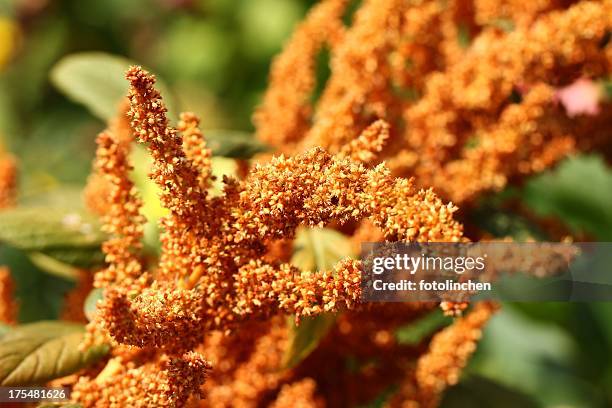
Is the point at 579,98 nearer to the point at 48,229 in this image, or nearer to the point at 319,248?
the point at 319,248

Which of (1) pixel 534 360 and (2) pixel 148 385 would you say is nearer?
(2) pixel 148 385

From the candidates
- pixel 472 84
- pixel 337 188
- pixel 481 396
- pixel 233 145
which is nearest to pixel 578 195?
pixel 481 396

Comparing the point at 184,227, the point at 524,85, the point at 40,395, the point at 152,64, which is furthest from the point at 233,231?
the point at 152,64

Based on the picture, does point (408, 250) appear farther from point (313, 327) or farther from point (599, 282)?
point (599, 282)

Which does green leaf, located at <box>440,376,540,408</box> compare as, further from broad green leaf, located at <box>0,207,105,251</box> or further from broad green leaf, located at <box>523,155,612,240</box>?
broad green leaf, located at <box>0,207,105,251</box>

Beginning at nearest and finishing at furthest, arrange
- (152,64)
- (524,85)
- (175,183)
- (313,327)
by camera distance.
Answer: (175,183) → (313,327) → (524,85) → (152,64)

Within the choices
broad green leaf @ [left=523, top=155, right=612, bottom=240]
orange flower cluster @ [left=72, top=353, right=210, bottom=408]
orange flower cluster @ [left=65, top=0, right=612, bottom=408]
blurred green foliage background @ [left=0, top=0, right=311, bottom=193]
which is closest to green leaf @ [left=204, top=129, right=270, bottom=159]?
orange flower cluster @ [left=65, top=0, right=612, bottom=408]
